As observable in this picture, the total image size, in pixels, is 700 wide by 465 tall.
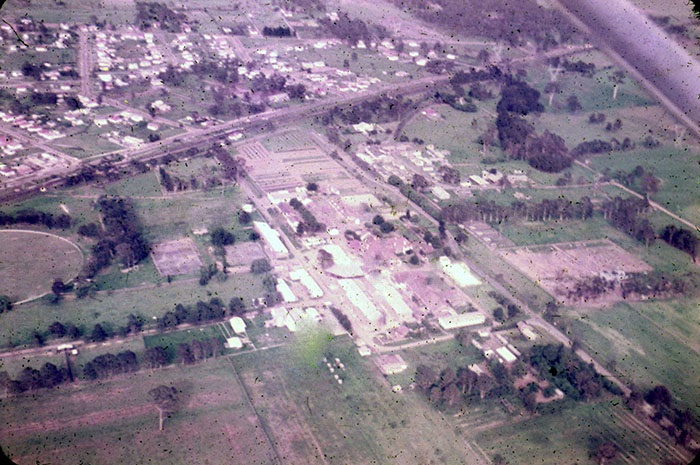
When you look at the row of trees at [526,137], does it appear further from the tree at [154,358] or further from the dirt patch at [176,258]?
the tree at [154,358]

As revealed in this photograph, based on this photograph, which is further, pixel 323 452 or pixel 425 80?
pixel 425 80

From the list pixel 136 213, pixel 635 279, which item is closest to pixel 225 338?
pixel 136 213

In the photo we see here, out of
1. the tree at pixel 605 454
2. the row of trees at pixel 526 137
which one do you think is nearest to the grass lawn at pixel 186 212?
the row of trees at pixel 526 137

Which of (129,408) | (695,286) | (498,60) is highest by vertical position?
(498,60)

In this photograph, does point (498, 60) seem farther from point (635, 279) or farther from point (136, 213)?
point (136, 213)

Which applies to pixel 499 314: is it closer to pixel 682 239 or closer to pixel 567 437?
pixel 567 437

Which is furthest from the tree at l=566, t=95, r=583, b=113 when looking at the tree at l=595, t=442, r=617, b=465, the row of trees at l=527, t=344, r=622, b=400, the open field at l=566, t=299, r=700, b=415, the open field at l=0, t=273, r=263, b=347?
the tree at l=595, t=442, r=617, b=465

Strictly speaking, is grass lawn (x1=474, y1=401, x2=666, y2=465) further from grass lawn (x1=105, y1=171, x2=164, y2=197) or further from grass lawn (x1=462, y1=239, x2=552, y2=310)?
grass lawn (x1=105, y1=171, x2=164, y2=197)

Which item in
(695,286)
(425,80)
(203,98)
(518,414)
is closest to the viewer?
(518,414)
